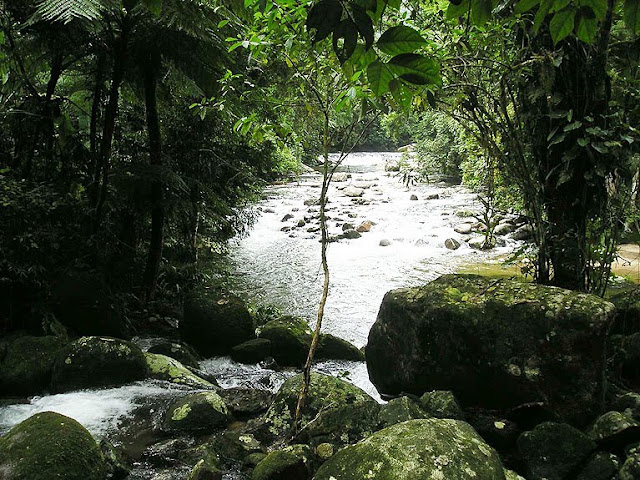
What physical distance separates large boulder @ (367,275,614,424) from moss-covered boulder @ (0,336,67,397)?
109 inches

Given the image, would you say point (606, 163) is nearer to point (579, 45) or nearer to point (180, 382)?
point (579, 45)

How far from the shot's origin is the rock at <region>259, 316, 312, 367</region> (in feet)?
16.2

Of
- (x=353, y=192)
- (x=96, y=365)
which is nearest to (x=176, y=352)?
(x=96, y=365)

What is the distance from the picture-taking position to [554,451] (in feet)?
8.06

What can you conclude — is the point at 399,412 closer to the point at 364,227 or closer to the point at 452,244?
→ the point at 452,244

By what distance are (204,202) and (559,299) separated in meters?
4.62

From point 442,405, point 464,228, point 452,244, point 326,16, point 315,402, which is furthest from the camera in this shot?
point 464,228

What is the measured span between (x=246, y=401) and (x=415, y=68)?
137 inches

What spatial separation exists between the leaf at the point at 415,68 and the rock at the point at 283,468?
234cm

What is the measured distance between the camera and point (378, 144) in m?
32.6

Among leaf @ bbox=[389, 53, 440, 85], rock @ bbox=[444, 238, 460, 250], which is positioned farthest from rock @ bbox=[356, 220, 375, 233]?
leaf @ bbox=[389, 53, 440, 85]

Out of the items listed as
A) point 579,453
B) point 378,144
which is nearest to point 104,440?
point 579,453

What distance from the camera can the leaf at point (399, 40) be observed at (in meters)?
0.73

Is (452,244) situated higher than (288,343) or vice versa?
(452,244)
